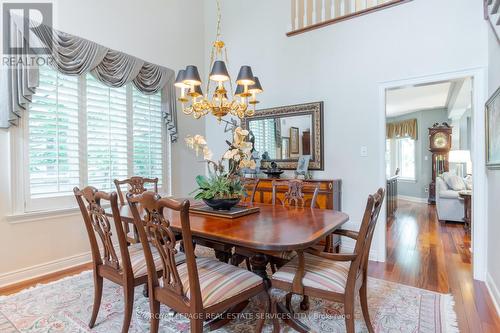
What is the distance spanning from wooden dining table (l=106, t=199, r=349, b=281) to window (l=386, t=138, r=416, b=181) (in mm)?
7347

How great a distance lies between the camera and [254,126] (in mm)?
4262

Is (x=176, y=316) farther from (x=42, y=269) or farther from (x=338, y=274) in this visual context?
(x=42, y=269)

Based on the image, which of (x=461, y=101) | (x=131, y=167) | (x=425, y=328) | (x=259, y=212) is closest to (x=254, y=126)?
(x=131, y=167)

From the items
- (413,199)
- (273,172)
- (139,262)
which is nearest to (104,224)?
(139,262)

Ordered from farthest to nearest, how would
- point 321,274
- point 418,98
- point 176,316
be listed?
point 418,98
point 176,316
point 321,274

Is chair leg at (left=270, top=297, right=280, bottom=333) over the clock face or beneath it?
beneath

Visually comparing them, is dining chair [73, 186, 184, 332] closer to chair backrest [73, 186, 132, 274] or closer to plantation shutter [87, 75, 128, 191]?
chair backrest [73, 186, 132, 274]

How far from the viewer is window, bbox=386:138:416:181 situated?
27.4 ft

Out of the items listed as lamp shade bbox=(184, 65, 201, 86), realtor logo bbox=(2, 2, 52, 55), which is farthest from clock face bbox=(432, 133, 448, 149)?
realtor logo bbox=(2, 2, 52, 55)

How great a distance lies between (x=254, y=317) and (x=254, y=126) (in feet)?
9.36

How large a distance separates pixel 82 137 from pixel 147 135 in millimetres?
869

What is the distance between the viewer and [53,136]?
2881mm

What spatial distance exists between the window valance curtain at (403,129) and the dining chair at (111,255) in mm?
8295

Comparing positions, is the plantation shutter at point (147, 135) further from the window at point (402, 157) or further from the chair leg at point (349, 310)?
the window at point (402, 157)
